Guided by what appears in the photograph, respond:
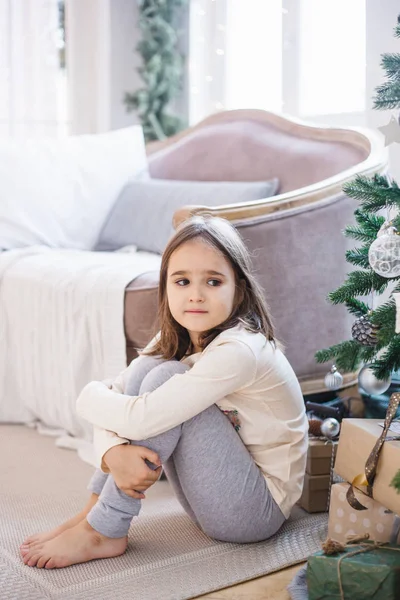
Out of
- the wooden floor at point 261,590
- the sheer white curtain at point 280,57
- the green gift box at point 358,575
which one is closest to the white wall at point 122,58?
the sheer white curtain at point 280,57

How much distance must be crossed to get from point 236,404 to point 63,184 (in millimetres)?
1680

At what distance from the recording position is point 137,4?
14.6 feet

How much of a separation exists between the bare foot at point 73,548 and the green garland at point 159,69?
2.89 metres

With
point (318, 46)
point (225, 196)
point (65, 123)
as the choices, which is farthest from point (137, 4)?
point (225, 196)

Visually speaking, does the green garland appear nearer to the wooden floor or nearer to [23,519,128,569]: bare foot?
[23,519,128,569]: bare foot

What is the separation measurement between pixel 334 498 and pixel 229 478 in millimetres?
221

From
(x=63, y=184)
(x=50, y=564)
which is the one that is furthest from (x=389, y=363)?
(x=63, y=184)

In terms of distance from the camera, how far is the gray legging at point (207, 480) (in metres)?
1.58

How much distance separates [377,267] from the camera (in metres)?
1.53

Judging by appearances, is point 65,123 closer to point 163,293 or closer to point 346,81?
point 346,81

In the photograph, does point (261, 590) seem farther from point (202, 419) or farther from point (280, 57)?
point (280, 57)

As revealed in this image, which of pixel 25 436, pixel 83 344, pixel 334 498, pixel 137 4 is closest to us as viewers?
pixel 334 498

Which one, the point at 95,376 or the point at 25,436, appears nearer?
the point at 95,376

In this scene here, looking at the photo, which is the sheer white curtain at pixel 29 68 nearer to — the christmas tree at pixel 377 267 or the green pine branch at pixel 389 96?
the christmas tree at pixel 377 267
